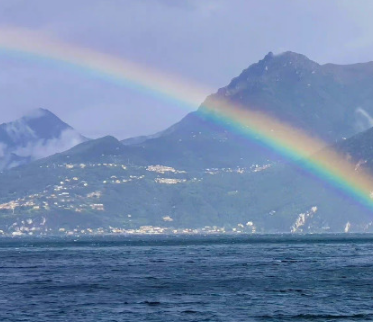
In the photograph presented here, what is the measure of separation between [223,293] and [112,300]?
598 inches

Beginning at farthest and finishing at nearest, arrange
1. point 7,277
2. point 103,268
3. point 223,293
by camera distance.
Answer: point 103,268
point 7,277
point 223,293

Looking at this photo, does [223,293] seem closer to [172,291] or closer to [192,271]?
[172,291]

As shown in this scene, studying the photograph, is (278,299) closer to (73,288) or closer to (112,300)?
(112,300)

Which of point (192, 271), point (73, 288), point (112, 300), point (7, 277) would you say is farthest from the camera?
point (192, 271)

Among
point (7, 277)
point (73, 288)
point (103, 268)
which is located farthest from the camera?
point (103, 268)

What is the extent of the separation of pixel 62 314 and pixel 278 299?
27.2m

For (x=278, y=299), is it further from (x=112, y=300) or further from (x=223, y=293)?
(x=112, y=300)

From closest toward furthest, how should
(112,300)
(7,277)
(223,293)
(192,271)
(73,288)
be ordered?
(112,300), (223,293), (73,288), (7,277), (192,271)

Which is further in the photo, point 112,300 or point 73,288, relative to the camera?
point 73,288

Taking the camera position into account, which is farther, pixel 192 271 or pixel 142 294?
pixel 192 271

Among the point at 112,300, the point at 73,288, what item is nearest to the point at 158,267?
the point at 73,288

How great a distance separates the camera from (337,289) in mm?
119125

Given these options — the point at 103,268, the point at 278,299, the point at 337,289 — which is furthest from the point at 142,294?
the point at 103,268

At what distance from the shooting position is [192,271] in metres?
159
